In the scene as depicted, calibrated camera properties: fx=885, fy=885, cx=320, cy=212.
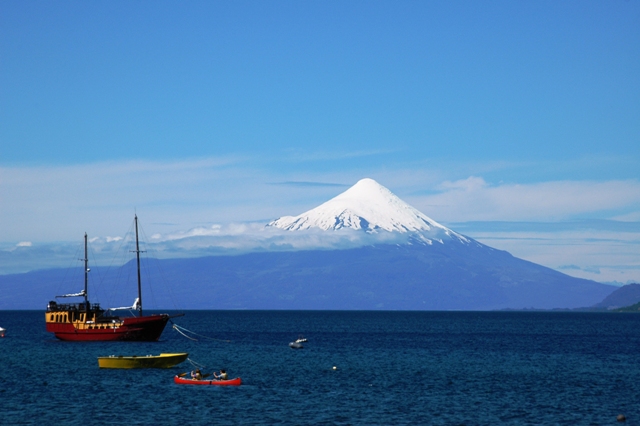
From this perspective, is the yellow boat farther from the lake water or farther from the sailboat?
the sailboat

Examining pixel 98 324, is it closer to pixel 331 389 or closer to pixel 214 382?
pixel 214 382

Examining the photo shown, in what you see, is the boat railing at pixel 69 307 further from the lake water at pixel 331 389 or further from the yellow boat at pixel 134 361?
the yellow boat at pixel 134 361

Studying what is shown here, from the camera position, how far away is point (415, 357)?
115 m

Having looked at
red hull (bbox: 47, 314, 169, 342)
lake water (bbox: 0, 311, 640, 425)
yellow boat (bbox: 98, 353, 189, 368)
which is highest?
red hull (bbox: 47, 314, 169, 342)

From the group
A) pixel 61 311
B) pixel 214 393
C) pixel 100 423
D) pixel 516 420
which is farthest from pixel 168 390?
pixel 61 311

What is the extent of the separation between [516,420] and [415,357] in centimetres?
5372

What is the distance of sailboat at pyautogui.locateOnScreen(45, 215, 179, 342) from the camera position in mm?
132625

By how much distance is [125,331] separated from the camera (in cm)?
13250

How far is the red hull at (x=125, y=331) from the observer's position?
132m

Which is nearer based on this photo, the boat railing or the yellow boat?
the yellow boat

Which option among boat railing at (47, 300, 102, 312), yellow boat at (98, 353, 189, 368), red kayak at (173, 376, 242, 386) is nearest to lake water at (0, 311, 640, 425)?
yellow boat at (98, 353, 189, 368)

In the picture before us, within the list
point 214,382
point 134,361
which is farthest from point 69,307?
point 214,382

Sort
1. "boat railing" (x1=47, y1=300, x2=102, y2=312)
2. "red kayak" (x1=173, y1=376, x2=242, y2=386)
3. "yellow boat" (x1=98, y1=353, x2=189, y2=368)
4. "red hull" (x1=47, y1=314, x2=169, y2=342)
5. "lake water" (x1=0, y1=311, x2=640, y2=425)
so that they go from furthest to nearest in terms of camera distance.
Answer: "boat railing" (x1=47, y1=300, x2=102, y2=312) → "red hull" (x1=47, y1=314, x2=169, y2=342) → "yellow boat" (x1=98, y1=353, x2=189, y2=368) → "red kayak" (x1=173, y1=376, x2=242, y2=386) → "lake water" (x1=0, y1=311, x2=640, y2=425)

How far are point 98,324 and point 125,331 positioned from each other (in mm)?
5262
